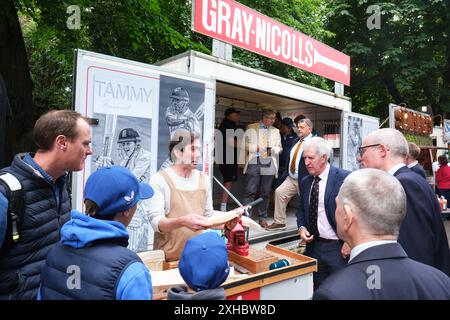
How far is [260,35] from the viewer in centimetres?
485

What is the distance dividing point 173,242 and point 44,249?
1.01 meters

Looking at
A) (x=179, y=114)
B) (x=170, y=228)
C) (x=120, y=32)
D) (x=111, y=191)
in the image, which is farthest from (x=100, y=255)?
(x=120, y=32)

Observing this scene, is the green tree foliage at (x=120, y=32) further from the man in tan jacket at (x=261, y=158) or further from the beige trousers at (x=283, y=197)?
the beige trousers at (x=283, y=197)

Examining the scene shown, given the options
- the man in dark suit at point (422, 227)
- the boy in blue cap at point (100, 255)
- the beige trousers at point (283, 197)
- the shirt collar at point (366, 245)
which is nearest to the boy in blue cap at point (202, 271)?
the boy in blue cap at point (100, 255)

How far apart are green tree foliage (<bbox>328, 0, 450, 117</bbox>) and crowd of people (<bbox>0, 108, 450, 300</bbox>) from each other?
15.8 metres

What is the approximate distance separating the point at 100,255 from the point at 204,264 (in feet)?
1.43

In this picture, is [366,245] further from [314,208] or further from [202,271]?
[314,208]

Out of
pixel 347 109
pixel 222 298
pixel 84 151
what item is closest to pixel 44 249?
pixel 84 151

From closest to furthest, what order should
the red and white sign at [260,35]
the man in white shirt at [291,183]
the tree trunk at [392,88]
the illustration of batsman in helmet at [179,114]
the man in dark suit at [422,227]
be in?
the man in dark suit at [422,227], the illustration of batsman in helmet at [179,114], the red and white sign at [260,35], the man in white shirt at [291,183], the tree trunk at [392,88]

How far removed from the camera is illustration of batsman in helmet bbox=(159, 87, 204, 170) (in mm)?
3496

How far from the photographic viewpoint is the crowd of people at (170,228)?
4.31 feet

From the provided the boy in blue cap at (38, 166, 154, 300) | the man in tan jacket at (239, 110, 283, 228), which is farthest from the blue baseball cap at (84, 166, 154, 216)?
the man in tan jacket at (239, 110, 283, 228)

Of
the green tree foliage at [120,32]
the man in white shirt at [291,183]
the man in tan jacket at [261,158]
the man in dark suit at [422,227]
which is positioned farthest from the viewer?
the green tree foliage at [120,32]

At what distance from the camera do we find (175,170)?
2.79 metres
